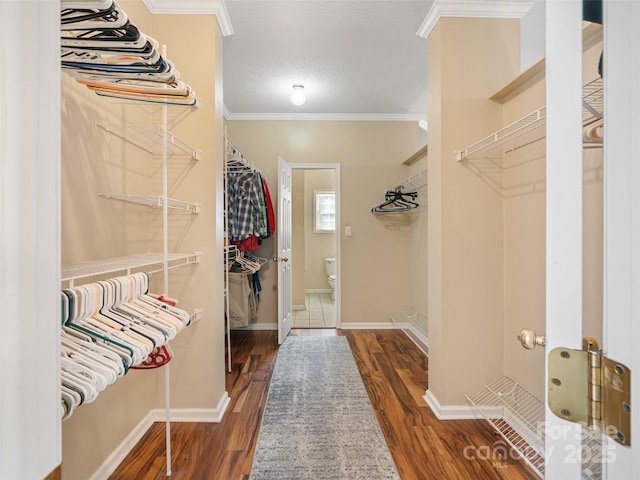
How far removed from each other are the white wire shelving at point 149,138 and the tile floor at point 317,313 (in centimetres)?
281

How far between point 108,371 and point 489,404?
211 centimetres

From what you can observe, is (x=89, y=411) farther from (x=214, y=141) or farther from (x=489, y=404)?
(x=489, y=404)

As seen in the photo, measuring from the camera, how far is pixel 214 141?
6.75 feet

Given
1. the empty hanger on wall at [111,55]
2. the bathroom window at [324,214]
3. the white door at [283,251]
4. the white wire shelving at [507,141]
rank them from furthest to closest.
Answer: the bathroom window at [324,214] → the white door at [283,251] → the white wire shelving at [507,141] → the empty hanger on wall at [111,55]

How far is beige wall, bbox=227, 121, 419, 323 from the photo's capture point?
4.01 meters

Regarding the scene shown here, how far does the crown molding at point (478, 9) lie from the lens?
2039mm

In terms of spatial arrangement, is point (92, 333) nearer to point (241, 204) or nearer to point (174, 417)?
point (174, 417)

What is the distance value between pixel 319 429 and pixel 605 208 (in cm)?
196

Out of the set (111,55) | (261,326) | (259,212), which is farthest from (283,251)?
(111,55)

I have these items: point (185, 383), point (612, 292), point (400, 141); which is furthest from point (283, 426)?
point (400, 141)

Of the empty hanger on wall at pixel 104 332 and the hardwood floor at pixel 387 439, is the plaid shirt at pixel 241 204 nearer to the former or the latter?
the hardwood floor at pixel 387 439

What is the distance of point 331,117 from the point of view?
13.1ft

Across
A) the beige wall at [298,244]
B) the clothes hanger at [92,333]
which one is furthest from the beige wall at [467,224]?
the beige wall at [298,244]

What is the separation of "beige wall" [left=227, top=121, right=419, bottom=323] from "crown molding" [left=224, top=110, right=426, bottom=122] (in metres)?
0.05
